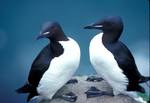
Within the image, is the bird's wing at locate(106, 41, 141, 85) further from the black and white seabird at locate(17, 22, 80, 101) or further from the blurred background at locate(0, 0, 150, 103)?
the blurred background at locate(0, 0, 150, 103)

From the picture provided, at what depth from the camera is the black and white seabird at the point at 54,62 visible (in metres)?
1.33

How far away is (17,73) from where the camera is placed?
165cm

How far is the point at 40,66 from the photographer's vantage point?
136 centimetres

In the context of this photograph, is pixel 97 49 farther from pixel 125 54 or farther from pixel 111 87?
pixel 111 87

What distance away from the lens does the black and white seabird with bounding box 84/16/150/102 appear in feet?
4.34

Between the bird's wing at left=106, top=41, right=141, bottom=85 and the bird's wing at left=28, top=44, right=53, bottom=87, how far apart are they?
221 millimetres

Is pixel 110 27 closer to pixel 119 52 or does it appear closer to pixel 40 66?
pixel 119 52

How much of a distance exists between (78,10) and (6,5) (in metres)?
0.30

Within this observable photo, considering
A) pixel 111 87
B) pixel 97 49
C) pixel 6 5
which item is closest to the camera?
pixel 97 49

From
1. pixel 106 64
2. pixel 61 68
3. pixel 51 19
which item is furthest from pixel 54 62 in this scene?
pixel 51 19

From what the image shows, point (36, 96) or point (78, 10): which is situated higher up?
point (78, 10)

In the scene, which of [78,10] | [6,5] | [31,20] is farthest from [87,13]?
[6,5]

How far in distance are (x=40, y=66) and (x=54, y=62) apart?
5cm

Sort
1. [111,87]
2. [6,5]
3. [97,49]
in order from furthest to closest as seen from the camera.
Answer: [6,5], [111,87], [97,49]
